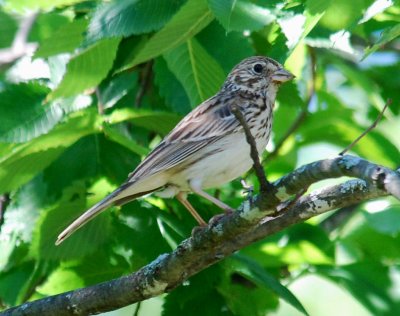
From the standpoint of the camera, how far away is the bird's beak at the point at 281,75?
6562 mm

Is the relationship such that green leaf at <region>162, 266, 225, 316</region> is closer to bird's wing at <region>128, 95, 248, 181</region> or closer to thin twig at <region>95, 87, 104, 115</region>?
bird's wing at <region>128, 95, 248, 181</region>

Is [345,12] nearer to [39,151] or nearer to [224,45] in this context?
[224,45]

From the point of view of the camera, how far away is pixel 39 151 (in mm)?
5625

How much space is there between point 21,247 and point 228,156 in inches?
60.3

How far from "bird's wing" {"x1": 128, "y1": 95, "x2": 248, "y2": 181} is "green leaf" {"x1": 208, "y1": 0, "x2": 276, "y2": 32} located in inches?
37.4

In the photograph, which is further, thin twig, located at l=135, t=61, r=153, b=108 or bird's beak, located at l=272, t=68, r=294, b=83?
thin twig, located at l=135, t=61, r=153, b=108

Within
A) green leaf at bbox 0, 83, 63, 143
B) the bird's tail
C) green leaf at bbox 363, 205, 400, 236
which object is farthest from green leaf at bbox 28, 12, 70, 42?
green leaf at bbox 363, 205, 400, 236

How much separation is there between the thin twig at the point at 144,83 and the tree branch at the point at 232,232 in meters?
2.15

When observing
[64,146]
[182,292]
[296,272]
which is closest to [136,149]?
[64,146]

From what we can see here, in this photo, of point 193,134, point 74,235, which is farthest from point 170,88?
point 74,235

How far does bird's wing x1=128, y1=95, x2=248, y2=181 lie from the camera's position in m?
6.04

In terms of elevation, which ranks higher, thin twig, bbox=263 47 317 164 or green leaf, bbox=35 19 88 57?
green leaf, bbox=35 19 88 57

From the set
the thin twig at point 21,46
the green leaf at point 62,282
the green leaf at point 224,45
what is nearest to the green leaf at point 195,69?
the green leaf at point 224,45

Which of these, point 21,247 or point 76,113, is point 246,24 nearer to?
point 76,113
